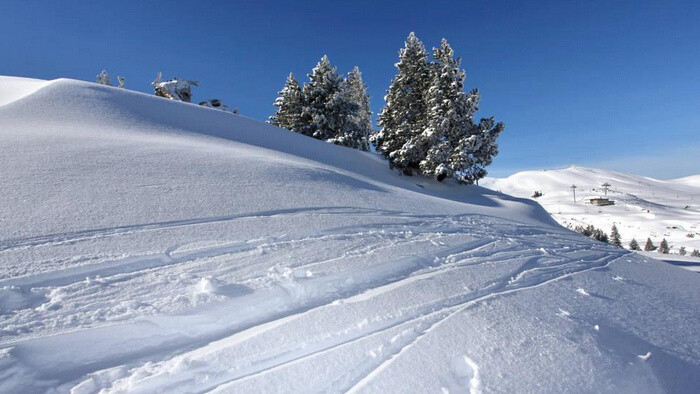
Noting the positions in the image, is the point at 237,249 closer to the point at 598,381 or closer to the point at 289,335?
the point at 289,335

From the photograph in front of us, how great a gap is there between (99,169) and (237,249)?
3.24 meters

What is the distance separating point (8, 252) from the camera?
8.30 feet

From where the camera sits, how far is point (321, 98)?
71.7 ft

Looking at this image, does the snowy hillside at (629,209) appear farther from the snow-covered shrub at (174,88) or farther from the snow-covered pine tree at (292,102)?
the snow-covered shrub at (174,88)

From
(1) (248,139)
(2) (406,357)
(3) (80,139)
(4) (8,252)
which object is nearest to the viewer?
(2) (406,357)

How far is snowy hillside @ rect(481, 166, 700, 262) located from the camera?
154ft

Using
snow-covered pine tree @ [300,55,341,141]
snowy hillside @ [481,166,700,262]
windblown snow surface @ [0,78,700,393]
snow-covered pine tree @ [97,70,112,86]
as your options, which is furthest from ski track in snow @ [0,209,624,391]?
snow-covered pine tree @ [97,70,112,86]

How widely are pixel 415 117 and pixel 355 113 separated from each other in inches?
251

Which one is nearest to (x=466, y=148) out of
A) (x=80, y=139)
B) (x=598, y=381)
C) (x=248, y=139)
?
(x=248, y=139)

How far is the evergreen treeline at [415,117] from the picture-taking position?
14.4 meters

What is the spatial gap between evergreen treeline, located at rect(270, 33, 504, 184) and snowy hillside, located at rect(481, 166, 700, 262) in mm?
12090

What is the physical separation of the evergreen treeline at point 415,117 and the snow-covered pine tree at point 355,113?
0.08 meters

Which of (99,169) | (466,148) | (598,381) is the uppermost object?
(466,148)

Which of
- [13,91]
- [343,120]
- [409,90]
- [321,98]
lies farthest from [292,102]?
[13,91]
